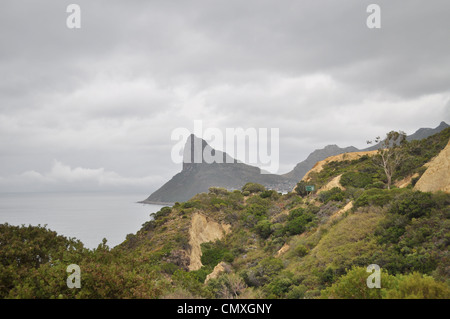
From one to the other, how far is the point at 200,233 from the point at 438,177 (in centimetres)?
2469

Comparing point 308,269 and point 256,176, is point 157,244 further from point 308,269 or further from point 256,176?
point 256,176

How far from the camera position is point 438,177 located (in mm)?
21266

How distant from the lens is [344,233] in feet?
67.4

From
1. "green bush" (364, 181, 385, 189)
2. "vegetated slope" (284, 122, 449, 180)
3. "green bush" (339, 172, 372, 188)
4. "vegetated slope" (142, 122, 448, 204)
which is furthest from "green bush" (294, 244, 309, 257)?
"vegetated slope" (284, 122, 449, 180)

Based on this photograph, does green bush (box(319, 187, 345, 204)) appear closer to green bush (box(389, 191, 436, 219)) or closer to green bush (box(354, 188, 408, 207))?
green bush (box(354, 188, 408, 207))

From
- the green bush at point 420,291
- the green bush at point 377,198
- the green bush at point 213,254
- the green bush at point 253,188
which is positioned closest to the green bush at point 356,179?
the green bush at point 377,198

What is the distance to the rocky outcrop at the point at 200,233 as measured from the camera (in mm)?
30694

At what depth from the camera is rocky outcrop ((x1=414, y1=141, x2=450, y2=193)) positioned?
20.5 meters

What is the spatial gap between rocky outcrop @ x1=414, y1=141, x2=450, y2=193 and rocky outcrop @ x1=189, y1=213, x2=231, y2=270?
21193mm

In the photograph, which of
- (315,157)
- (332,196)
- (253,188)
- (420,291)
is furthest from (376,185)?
(315,157)

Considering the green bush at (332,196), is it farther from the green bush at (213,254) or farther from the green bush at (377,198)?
the green bush at (213,254)

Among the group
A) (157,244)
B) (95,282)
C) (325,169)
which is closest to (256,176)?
(325,169)

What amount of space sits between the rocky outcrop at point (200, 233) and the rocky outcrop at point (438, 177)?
2119 centimetres
